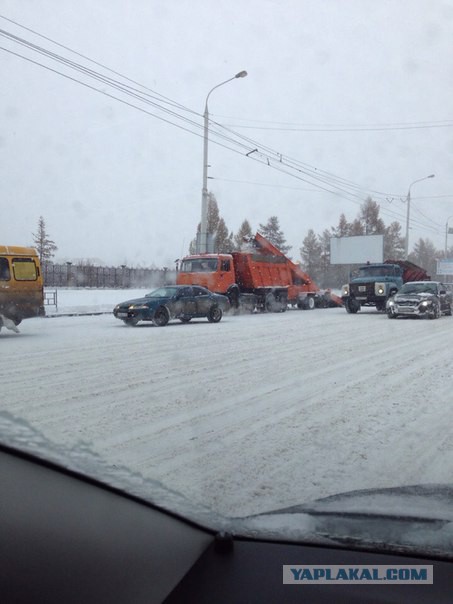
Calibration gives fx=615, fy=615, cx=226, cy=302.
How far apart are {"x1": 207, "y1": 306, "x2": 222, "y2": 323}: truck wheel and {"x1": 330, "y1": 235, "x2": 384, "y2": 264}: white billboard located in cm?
1725

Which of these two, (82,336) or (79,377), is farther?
(82,336)

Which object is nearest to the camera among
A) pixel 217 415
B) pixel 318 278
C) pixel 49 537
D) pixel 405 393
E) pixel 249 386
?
pixel 49 537

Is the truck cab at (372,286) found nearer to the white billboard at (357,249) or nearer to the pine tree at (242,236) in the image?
the pine tree at (242,236)

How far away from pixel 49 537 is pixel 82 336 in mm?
13814

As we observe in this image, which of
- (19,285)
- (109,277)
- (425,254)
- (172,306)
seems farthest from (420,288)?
(425,254)

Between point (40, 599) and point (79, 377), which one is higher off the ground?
point (40, 599)

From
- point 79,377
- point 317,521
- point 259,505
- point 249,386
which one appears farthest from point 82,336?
point 317,521

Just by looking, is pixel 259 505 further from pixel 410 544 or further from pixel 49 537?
pixel 49 537

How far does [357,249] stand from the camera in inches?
1448

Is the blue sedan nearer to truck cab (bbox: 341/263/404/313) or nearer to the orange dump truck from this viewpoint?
the orange dump truck

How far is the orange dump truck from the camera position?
25.2 m

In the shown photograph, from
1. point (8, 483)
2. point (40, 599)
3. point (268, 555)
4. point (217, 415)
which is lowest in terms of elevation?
point (217, 415)

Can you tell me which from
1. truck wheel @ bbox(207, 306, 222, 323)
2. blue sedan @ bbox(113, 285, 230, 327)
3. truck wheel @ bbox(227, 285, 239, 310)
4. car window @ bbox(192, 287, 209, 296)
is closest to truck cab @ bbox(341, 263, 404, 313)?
truck wheel @ bbox(227, 285, 239, 310)

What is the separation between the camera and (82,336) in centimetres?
1512
